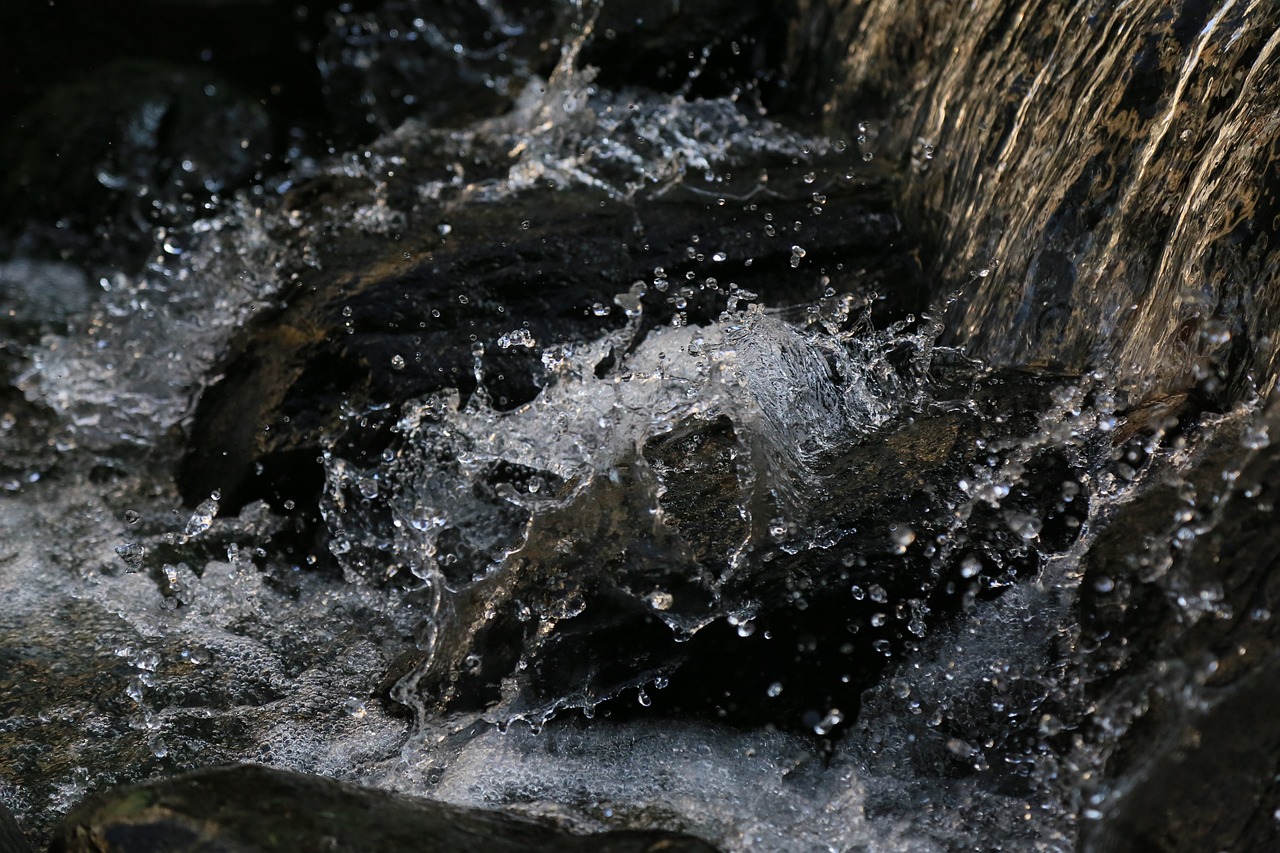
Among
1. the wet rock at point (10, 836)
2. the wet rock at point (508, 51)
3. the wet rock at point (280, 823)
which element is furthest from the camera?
the wet rock at point (508, 51)

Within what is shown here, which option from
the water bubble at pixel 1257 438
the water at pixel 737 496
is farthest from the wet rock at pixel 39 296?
the water bubble at pixel 1257 438

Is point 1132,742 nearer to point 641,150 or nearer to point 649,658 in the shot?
point 649,658

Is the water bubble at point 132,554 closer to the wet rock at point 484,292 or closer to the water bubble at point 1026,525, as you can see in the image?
the wet rock at point 484,292

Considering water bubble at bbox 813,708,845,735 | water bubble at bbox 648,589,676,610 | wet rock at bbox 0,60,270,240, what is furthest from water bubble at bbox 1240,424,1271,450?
wet rock at bbox 0,60,270,240

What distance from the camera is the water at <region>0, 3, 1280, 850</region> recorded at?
7.59 feet

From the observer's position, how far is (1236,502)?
2.03 meters

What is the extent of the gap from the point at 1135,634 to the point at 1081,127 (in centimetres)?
134

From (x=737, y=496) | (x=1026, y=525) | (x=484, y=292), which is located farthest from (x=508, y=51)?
(x=1026, y=525)

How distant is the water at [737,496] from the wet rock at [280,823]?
0.25 m

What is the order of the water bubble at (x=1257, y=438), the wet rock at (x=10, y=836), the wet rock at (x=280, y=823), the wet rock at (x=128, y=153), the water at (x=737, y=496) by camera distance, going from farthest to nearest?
the wet rock at (x=128, y=153)
the water at (x=737, y=496)
the wet rock at (x=10, y=836)
the water bubble at (x=1257, y=438)
the wet rock at (x=280, y=823)

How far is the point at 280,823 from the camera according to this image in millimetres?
1930

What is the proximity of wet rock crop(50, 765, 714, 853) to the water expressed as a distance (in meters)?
0.25

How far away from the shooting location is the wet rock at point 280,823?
6.24 ft

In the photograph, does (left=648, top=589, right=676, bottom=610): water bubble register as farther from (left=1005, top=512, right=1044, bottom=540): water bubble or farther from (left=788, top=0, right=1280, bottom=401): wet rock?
(left=788, top=0, right=1280, bottom=401): wet rock
